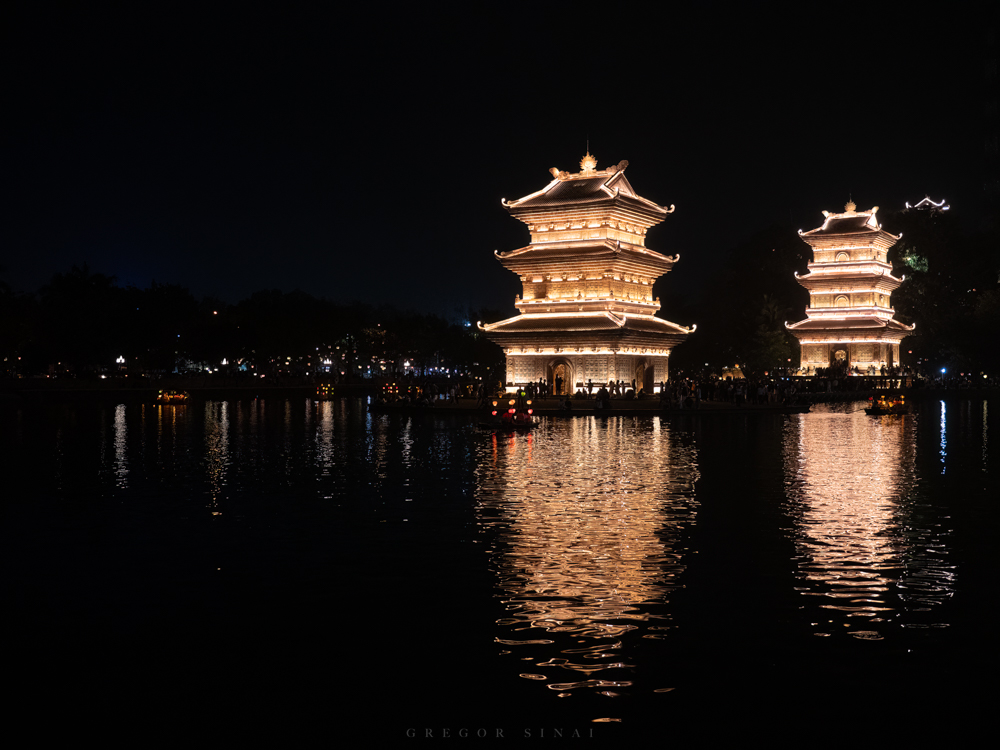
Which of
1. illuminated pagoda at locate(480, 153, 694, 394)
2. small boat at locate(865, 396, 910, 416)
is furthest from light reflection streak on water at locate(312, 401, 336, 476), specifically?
small boat at locate(865, 396, 910, 416)

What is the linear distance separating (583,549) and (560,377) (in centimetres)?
4782

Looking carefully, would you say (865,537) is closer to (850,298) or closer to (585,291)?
(585,291)

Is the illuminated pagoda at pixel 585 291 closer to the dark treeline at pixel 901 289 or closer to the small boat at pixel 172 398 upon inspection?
the small boat at pixel 172 398

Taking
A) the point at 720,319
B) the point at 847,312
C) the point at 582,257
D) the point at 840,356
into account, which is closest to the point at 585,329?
the point at 582,257

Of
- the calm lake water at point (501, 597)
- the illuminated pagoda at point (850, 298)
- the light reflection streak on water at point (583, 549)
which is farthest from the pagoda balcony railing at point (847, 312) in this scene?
the calm lake water at point (501, 597)

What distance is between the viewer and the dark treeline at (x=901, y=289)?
94188 mm

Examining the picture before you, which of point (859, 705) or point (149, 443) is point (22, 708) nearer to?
point (859, 705)

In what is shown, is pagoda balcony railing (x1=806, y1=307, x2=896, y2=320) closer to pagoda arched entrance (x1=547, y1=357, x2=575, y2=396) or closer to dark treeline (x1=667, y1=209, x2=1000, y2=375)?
dark treeline (x1=667, y1=209, x2=1000, y2=375)

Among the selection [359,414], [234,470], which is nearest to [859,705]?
[234,470]

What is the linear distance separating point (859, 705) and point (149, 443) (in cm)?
2609

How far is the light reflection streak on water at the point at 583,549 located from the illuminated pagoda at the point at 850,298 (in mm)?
63653

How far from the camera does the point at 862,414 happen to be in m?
48.2

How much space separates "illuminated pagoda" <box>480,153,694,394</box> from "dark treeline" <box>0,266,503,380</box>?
4104 centimetres

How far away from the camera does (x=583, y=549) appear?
511 inches
